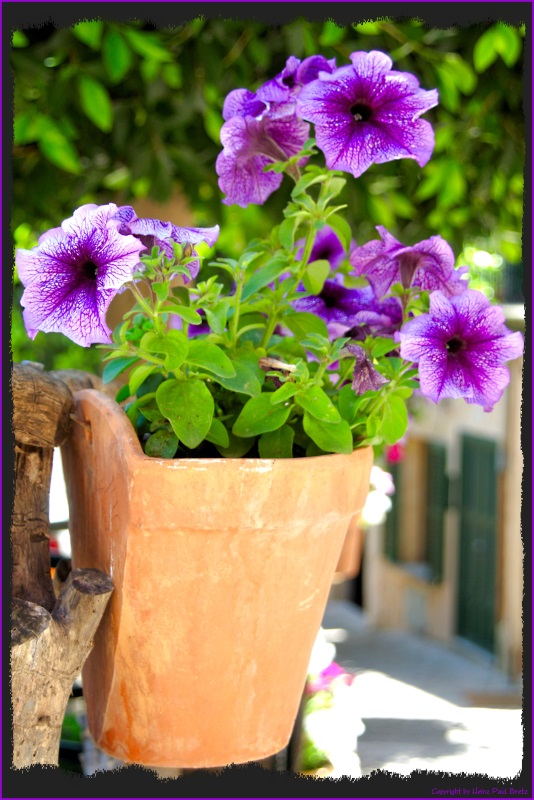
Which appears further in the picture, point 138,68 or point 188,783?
point 138,68

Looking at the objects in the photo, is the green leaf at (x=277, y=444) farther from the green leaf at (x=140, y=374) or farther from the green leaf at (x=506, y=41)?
the green leaf at (x=506, y=41)

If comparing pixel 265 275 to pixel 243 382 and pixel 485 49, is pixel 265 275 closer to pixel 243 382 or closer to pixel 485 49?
pixel 243 382

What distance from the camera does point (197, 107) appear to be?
1.87 m

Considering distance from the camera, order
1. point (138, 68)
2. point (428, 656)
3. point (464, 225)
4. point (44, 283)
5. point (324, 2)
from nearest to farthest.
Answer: point (44, 283) < point (324, 2) < point (138, 68) < point (464, 225) < point (428, 656)

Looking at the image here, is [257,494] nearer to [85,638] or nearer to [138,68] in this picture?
[85,638]

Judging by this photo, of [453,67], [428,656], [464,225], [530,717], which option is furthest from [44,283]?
[428,656]

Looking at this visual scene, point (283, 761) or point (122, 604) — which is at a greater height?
point (122, 604)

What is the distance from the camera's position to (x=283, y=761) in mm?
956

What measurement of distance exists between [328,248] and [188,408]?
280 mm

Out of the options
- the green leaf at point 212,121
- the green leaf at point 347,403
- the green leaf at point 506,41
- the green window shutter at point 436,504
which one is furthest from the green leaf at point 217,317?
the green window shutter at point 436,504

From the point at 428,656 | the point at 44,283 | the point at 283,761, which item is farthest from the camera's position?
the point at 428,656

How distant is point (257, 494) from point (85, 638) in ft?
0.49

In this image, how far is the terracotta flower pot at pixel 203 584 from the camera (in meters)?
0.59

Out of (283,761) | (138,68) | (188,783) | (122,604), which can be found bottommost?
(283,761)
